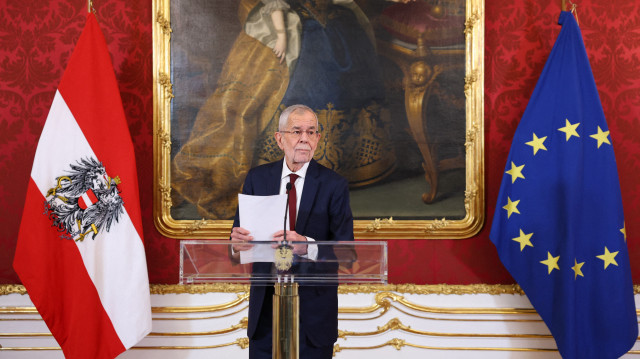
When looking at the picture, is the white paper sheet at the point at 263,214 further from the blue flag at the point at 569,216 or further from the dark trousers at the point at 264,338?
the blue flag at the point at 569,216

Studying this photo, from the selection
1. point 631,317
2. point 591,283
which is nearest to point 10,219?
point 591,283

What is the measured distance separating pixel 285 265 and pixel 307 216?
83cm

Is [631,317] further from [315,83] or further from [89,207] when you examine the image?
[89,207]

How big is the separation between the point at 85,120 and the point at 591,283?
3.23 m

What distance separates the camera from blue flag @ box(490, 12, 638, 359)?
3119 mm

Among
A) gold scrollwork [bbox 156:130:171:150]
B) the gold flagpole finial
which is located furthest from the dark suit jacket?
the gold flagpole finial

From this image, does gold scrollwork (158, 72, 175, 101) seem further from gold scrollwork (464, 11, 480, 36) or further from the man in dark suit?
gold scrollwork (464, 11, 480, 36)

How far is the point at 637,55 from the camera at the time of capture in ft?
11.7

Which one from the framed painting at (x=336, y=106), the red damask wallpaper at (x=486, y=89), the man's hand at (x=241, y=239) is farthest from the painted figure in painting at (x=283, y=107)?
the man's hand at (x=241, y=239)

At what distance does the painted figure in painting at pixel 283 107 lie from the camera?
3.56 m

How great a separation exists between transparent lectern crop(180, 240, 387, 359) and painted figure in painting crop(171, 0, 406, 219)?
179 centimetres

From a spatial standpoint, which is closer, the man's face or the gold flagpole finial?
the man's face

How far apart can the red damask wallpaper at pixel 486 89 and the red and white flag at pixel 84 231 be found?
0.41m

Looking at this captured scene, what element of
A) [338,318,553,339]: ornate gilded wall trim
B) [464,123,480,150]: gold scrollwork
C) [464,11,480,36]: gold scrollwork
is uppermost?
[464,11,480,36]: gold scrollwork
